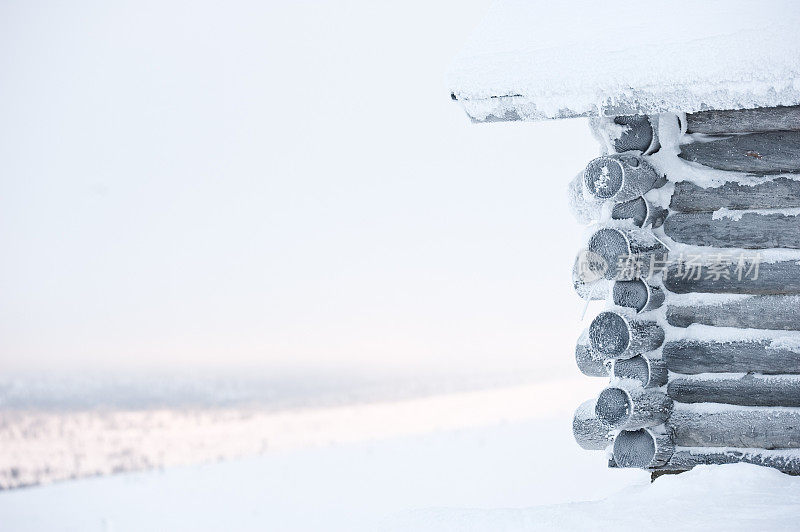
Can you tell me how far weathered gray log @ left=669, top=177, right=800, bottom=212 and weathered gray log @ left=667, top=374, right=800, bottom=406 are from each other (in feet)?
3.13

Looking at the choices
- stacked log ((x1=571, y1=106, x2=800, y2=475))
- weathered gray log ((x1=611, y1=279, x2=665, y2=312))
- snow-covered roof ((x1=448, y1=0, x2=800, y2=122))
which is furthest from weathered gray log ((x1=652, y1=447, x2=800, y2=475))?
snow-covered roof ((x1=448, y1=0, x2=800, y2=122))

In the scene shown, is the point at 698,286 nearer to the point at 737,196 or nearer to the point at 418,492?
the point at 737,196

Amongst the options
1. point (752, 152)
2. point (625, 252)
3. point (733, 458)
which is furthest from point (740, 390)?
point (752, 152)

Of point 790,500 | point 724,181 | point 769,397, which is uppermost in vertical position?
point 724,181

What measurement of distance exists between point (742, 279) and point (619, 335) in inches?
29.6

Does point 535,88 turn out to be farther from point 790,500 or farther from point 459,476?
point 459,476

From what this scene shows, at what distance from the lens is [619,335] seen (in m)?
4.37

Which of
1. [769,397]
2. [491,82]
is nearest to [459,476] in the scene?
[769,397]

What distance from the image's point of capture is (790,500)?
381 centimetres

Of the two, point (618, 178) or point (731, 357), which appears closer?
point (618, 178)

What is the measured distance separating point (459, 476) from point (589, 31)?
6.24 metres

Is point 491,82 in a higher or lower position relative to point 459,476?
higher

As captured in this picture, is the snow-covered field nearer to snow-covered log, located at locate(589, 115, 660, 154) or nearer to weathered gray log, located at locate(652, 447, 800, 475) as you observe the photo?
weathered gray log, located at locate(652, 447, 800, 475)

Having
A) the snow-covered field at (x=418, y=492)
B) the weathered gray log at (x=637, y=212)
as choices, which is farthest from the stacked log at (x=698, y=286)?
the snow-covered field at (x=418, y=492)
